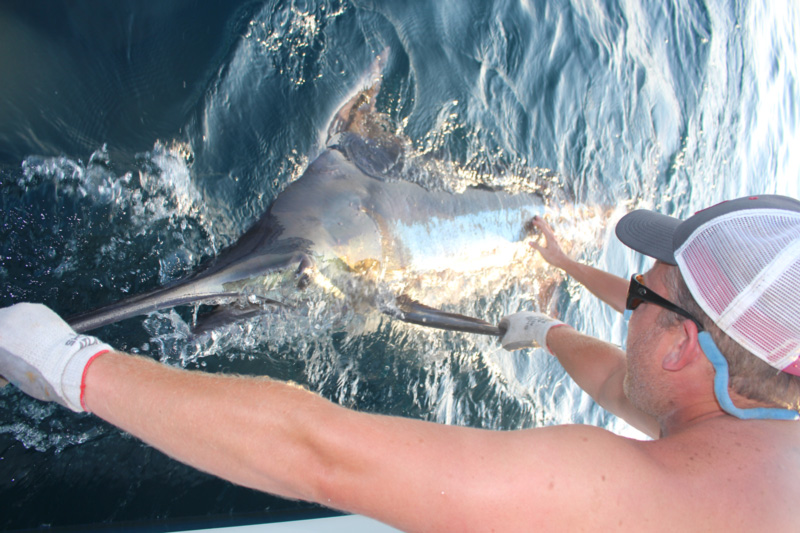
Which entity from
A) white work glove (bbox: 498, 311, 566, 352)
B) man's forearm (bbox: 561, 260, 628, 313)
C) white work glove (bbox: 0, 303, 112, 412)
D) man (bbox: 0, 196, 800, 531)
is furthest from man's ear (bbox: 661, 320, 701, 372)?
white work glove (bbox: 0, 303, 112, 412)

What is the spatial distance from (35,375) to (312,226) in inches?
48.0

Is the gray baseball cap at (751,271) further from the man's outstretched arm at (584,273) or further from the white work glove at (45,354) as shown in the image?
the white work glove at (45,354)

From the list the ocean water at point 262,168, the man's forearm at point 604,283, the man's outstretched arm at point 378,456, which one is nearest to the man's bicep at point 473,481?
the man's outstretched arm at point 378,456

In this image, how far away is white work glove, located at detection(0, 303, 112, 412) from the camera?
4.54ft

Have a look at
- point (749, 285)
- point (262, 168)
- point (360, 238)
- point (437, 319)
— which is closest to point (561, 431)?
point (749, 285)

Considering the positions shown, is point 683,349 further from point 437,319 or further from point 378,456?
point 437,319

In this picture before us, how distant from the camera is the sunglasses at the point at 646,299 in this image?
1566 mm

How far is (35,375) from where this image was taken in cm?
141

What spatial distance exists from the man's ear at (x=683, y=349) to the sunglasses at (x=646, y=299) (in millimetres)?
23

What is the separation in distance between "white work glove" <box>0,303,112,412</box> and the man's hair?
189 cm

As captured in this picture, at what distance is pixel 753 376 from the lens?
1.46 metres

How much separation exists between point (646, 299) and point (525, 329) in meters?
1.31

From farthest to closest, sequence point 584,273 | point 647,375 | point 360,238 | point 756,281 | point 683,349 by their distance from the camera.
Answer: point 584,273, point 360,238, point 647,375, point 683,349, point 756,281

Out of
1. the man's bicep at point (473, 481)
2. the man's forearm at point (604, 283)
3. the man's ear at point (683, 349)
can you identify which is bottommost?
the man's bicep at point (473, 481)
